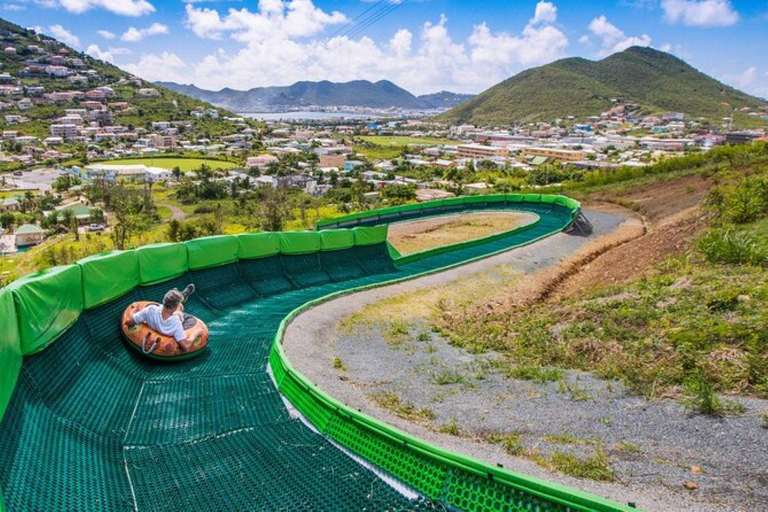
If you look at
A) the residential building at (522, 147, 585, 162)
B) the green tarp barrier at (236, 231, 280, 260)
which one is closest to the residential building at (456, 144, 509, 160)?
the residential building at (522, 147, 585, 162)

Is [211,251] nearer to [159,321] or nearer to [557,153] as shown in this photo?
[159,321]

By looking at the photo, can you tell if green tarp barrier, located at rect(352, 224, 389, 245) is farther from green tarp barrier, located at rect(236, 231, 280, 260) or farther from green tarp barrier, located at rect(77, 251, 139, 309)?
green tarp barrier, located at rect(77, 251, 139, 309)

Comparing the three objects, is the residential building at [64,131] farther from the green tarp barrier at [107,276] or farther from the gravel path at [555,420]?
the gravel path at [555,420]

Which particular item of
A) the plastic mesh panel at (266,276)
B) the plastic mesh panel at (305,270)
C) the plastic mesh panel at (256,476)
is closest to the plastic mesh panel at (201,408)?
the plastic mesh panel at (256,476)

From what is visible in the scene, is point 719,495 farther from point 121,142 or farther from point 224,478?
point 121,142

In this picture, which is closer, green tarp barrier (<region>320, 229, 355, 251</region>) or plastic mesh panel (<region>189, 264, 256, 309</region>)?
plastic mesh panel (<region>189, 264, 256, 309</region>)

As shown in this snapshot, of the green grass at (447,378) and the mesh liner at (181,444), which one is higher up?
the mesh liner at (181,444)

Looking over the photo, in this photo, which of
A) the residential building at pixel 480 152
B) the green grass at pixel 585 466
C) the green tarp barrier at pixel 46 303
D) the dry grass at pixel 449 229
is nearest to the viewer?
the green grass at pixel 585 466
